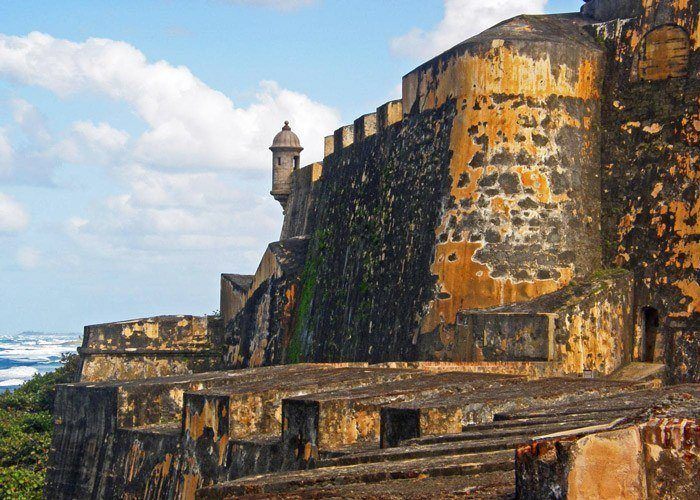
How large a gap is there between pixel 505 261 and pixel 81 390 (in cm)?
533

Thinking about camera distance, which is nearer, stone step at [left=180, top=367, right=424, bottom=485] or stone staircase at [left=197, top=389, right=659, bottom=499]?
stone staircase at [left=197, top=389, right=659, bottom=499]

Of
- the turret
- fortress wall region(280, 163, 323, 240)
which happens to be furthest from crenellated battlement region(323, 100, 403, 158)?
the turret

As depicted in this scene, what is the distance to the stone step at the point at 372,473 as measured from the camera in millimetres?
4410

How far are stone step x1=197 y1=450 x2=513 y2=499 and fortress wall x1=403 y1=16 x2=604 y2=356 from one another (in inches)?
378

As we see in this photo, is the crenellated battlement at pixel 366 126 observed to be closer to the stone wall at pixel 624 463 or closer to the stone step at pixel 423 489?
the stone step at pixel 423 489

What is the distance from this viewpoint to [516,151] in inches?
587

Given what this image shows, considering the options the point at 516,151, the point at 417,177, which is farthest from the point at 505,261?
the point at 417,177

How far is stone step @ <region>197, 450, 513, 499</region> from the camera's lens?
4.41 meters

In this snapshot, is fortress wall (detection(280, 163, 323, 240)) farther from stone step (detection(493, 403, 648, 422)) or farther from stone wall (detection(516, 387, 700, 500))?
stone wall (detection(516, 387, 700, 500))

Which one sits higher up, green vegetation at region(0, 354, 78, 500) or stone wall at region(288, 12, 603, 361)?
stone wall at region(288, 12, 603, 361)

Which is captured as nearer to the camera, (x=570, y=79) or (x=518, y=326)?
(x=518, y=326)

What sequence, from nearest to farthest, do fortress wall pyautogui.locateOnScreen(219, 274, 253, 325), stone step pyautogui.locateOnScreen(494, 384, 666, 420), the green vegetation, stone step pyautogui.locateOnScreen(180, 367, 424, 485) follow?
stone step pyautogui.locateOnScreen(494, 384, 666, 420)
stone step pyautogui.locateOnScreen(180, 367, 424, 485)
the green vegetation
fortress wall pyautogui.locateOnScreen(219, 274, 253, 325)

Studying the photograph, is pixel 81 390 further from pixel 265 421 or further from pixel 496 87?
pixel 496 87

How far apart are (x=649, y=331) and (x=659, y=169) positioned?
1.97 meters
